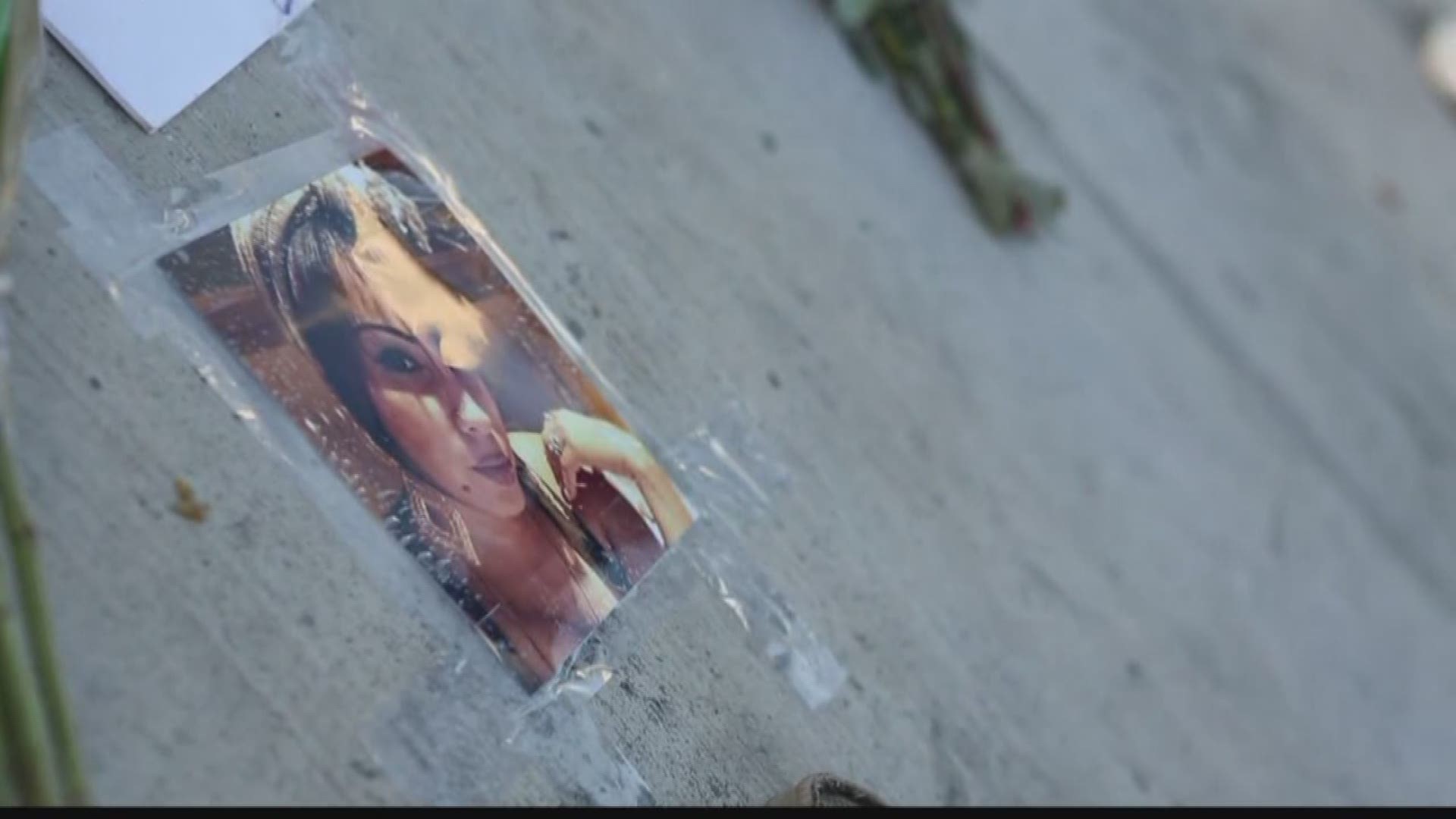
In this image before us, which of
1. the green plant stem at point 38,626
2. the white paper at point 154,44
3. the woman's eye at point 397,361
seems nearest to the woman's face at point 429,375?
the woman's eye at point 397,361

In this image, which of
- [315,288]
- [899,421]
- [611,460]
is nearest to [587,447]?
[611,460]

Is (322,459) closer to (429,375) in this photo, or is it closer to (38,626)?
(429,375)

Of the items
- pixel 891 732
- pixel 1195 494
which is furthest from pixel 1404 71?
pixel 891 732

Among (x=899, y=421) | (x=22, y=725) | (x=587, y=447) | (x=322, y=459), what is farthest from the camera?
(x=899, y=421)

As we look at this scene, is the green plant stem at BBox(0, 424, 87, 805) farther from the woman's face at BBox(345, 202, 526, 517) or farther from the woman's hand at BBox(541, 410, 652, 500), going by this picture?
the woman's hand at BBox(541, 410, 652, 500)

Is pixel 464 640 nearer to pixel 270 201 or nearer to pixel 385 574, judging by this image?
pixel 385 574

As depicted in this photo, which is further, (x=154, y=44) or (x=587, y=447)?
(x=587, y=447)

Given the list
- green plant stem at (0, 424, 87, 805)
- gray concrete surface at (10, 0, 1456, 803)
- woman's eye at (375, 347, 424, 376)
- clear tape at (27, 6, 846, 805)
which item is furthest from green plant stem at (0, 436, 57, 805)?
woman's eye at (375, 347, 424, 376)
